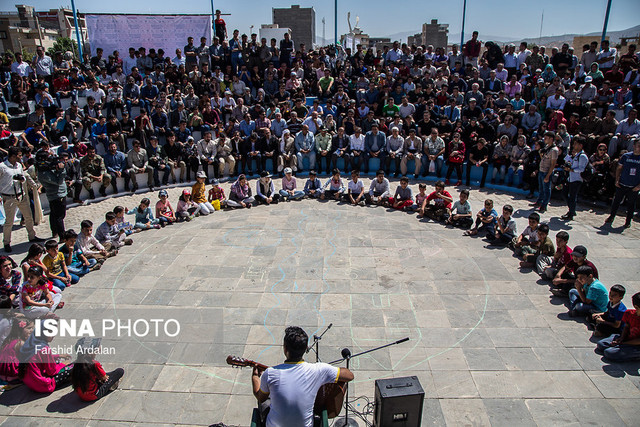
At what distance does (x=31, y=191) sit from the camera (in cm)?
1069

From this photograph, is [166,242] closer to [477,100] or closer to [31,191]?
[31,191]

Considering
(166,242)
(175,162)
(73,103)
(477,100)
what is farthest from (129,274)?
(477,100)

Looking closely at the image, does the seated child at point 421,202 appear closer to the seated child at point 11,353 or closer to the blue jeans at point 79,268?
the blue jeans at point 79,268

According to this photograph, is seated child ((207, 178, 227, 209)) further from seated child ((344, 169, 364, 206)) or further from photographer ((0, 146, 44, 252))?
photographer ((0, 146, 44, 252))

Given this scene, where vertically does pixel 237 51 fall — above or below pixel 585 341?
above

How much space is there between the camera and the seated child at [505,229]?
31.0ft

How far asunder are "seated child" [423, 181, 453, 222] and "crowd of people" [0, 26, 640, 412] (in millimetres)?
35

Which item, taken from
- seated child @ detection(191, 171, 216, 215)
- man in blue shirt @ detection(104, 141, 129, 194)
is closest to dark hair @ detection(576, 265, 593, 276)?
seated child @ detection(191, 171, 216, 215)

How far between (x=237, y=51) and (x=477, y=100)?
997 centimetres

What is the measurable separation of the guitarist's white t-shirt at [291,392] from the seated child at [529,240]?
6.35m

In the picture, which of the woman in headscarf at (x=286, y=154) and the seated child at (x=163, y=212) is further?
the woman in headscarf at (x=286, y=154)

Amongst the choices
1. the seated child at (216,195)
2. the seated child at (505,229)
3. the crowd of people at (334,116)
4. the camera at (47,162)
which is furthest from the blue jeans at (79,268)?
the seated child at (505,229)

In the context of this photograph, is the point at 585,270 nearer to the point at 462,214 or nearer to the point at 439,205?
the point at 462,214

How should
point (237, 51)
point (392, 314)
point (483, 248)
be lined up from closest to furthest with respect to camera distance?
point (392, 314) < point (483, 248) < point (237, 51)
